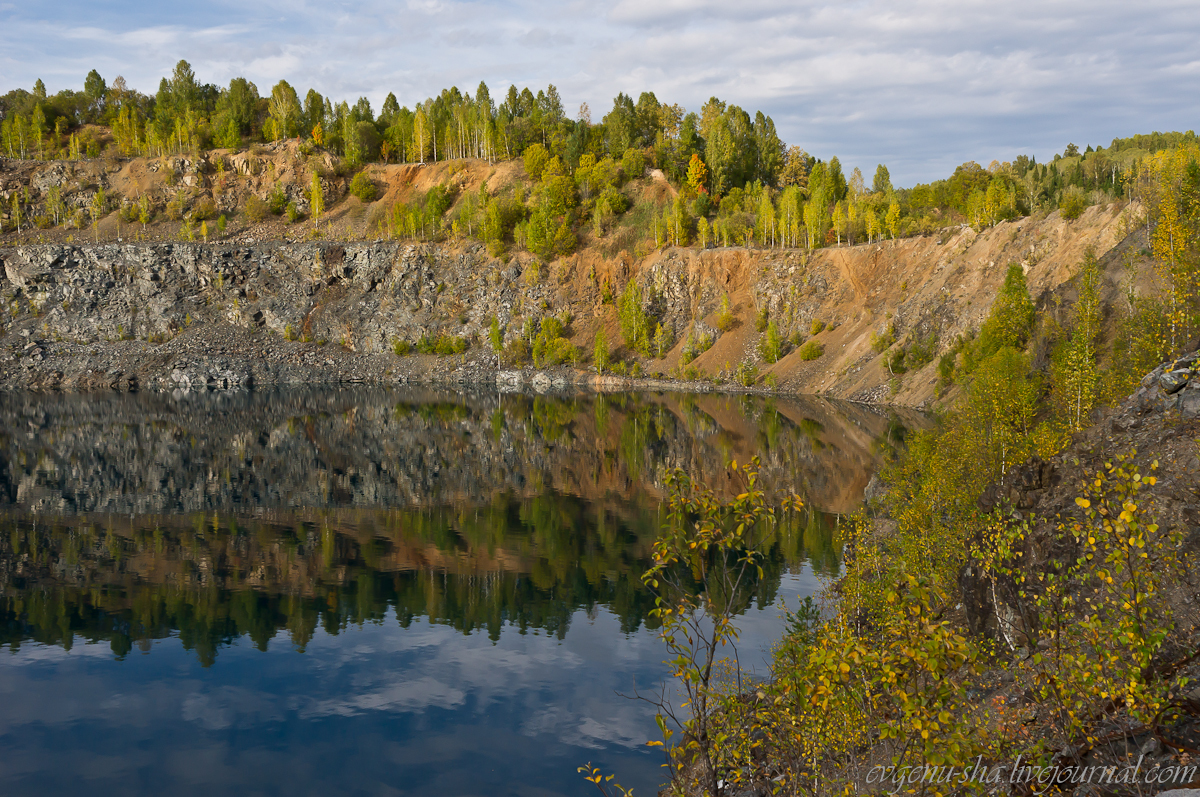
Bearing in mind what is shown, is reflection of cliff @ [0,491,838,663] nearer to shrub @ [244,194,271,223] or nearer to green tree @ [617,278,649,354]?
green tree @ [617,278,649,354]

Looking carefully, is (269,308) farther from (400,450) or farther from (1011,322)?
(1011,322)

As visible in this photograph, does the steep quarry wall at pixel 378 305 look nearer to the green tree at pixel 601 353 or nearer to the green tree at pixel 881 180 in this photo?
the green tree at pixel 601 353

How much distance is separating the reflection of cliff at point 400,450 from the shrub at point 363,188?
282 feet

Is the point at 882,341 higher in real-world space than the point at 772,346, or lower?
higher

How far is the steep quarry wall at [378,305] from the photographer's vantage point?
130 metres

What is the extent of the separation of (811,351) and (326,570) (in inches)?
3739

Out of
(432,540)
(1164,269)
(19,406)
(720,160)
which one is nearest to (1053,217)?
(1164,269)

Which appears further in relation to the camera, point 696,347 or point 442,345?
point 442,345

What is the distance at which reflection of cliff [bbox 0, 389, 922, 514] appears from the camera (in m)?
58.9

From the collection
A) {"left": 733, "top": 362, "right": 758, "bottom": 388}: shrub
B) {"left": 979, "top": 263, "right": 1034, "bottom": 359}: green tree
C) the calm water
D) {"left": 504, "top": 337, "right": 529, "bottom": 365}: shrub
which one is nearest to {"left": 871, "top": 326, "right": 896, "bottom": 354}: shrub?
{"left": 733, "top": 362, "right": 758, "bottom": 388}: shrub

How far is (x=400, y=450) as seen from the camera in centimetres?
7600

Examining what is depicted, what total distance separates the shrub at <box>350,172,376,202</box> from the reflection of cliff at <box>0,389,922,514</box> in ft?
282

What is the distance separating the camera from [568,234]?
525 feet

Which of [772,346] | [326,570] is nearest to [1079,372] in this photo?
[326,570]
